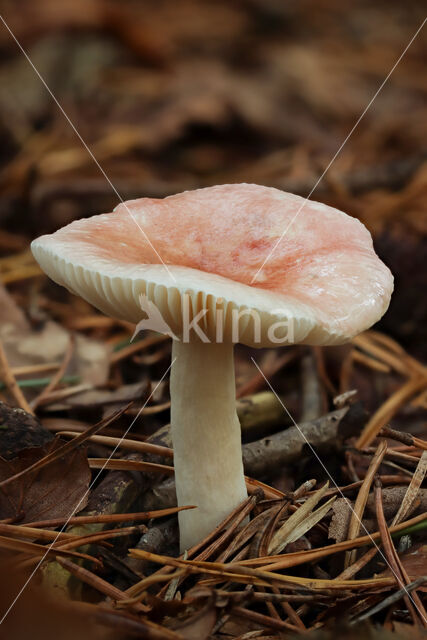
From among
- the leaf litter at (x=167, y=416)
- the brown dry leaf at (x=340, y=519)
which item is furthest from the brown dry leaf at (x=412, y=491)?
the brown dry leaf at (x=340, y=519)

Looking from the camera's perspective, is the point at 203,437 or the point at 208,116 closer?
the point at 203,437

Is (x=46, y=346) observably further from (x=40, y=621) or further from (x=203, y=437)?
(x=40, y=621)

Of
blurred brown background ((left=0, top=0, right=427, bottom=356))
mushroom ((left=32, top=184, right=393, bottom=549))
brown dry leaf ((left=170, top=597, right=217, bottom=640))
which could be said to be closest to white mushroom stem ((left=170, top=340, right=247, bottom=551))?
mushroom ((left=32, top=184, right=393, bottom=549))

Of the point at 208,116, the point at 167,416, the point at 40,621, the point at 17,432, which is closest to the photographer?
the point at 40,621

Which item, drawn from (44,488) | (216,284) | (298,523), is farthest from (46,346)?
(216,284)

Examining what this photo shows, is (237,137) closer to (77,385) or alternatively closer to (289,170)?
(289,170)

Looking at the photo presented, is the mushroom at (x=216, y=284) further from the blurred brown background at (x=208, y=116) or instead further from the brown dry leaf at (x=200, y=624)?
the blurred brown background at (x=208, y=116)
